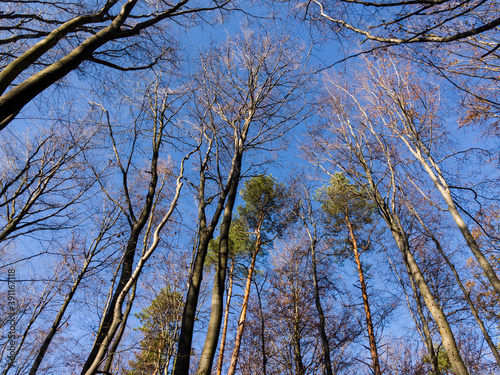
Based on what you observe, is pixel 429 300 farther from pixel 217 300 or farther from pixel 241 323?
pixel 241 323

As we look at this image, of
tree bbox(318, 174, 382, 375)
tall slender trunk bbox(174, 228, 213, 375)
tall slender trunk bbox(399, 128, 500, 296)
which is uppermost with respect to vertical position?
tree bbox(318, 174, 382, 375)

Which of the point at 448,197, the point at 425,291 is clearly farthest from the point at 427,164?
the point at 425,291

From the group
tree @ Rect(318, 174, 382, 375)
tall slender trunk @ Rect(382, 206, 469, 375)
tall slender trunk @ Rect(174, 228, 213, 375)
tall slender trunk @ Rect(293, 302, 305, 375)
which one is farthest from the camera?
tree @ Rect(318, 174, 382, 375)

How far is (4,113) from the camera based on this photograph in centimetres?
196

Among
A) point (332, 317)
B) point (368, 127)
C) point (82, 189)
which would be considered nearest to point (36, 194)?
point (82, 189)

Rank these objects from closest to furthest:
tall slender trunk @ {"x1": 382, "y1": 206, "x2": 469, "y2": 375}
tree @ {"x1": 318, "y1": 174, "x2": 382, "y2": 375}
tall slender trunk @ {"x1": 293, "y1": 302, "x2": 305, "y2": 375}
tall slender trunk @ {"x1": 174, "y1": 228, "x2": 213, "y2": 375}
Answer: tall slender trunk @ {"x1": 174, "y1": 228, "x2": 213, "y2": 375} < tall slender trunk @ {"x1": 382, "y1": 206, "x2": 469, "y2": 375} < tall slender trunk @ {"x1": 293, "y1": 302, "x2": 305, "y2": 375} < tree @ {"x1": 318, "y1": 174, "x2": 382, "y2": 375}

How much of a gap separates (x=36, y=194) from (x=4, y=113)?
17.4 ft

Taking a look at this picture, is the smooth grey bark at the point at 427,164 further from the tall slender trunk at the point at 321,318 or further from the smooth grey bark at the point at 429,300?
the tall slender trunk at the point at 321,318

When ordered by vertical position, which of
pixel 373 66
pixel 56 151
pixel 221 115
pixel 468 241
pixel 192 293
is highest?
pixel 373 66

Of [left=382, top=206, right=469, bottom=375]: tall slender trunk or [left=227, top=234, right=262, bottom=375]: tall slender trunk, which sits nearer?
[left=382, top=206, right=469, bottom=375]: tall slender trunk

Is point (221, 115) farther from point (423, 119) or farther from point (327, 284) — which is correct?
point (327, 284)

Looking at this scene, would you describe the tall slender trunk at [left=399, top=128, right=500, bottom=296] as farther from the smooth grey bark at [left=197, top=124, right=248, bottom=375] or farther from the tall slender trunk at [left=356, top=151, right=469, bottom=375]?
the smooth grey bark at [left=197, top=124, right=248, bottom=375]

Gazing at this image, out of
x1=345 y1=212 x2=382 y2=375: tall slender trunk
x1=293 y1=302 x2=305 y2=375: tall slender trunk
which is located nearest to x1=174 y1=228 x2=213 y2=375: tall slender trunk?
x1=293 y1=302 x2=305 y2=375: tall slender trunk

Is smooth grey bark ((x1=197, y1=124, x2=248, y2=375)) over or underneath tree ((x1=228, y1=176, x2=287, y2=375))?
underneath
